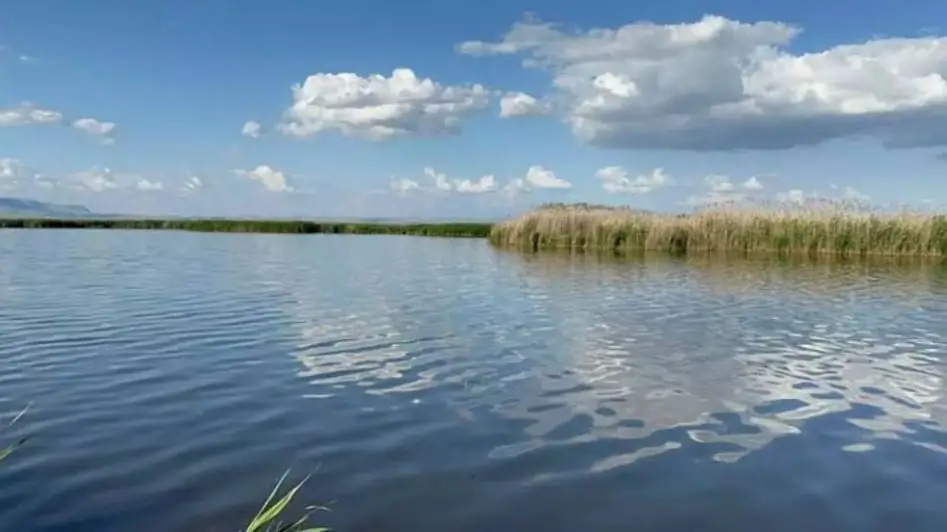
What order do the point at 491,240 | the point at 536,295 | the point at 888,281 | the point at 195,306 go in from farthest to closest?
the point at 491,240, the point at 888,281, the point at 536,295, the point at 195,306

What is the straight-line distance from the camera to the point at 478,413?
23.9 ft

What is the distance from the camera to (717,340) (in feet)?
37.2

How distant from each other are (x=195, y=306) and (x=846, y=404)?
34.6 ft

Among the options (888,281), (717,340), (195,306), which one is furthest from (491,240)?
(717,340)

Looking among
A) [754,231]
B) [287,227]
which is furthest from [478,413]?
[287,227]

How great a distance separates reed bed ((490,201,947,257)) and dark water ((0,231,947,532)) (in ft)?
52.9

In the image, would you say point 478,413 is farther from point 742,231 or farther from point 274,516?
point 742,231

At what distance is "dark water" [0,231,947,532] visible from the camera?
5.09m

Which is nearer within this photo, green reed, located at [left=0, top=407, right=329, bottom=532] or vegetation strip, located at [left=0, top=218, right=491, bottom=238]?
green reed, located at [left=0, top=407, right=329, bottom=532]

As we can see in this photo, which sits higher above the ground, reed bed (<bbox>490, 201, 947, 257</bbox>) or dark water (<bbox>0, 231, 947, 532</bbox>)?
reed bed (<bbox>490, 201, 947, 257</bbox>)

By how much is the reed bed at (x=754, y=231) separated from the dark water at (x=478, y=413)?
16.1 meters

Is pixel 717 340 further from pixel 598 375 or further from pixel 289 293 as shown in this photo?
pixel 289 293

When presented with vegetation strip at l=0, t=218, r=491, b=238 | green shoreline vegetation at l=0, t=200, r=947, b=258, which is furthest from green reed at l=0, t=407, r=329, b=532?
vegetation strip at l=0, t=218, r=491, b=238

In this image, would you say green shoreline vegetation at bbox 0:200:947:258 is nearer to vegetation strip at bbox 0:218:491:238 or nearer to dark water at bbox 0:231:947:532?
dark water at bbox 0:231:947:532
